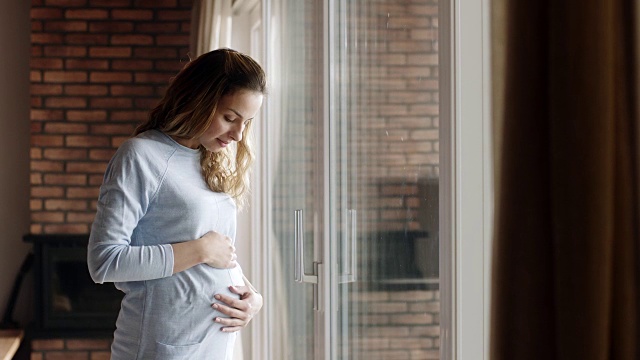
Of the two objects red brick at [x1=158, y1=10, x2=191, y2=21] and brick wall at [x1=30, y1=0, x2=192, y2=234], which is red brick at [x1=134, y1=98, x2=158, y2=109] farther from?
red brick at [x1=158, y1=10, x2=191, y2=21]

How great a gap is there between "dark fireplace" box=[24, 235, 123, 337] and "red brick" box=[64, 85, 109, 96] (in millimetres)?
925

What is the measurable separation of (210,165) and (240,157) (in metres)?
0.17

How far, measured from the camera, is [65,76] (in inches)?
217

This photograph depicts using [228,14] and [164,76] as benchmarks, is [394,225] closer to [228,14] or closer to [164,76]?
[228,14]

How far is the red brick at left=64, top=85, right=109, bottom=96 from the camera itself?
18.1 ft

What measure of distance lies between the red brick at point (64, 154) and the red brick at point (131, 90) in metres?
0.44

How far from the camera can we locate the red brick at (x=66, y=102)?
5.49m

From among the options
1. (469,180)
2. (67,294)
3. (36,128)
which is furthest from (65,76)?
(469,180)

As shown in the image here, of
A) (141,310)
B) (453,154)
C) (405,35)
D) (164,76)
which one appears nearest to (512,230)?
(453,154)

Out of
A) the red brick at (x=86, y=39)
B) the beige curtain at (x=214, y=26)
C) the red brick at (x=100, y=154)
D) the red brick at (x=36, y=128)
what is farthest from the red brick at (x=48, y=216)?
the beige curtain at (x=214, y=26)

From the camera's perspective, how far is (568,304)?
87 centimetres

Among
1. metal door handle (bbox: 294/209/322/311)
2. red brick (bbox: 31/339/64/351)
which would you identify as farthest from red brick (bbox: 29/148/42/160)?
metal door handle (bbox: 294/209/322/311)

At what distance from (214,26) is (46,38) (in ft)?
6.57

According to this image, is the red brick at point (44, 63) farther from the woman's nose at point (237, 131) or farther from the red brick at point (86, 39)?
the woman's nose at point (237, 131)
